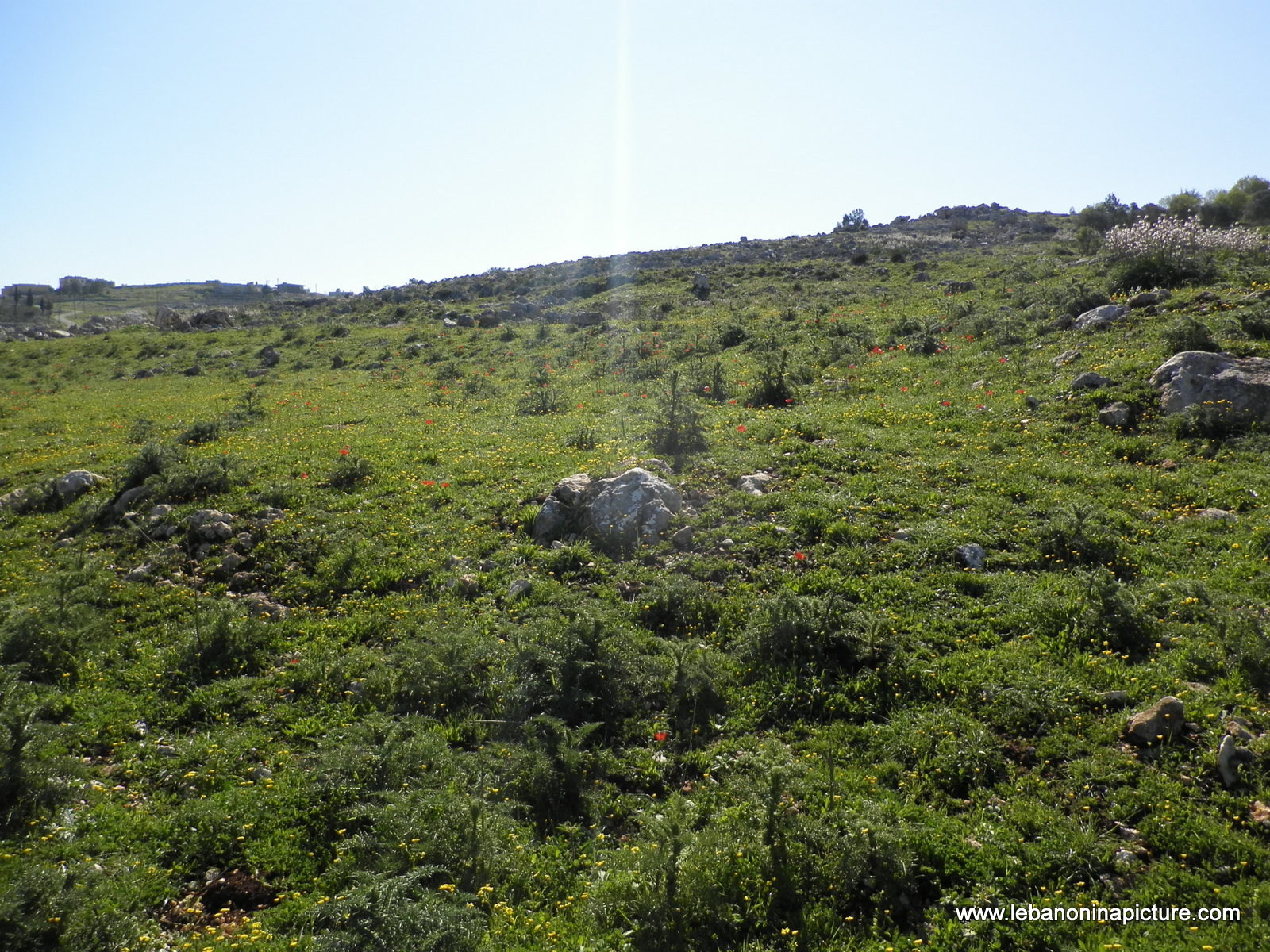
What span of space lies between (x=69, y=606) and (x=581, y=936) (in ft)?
29.8

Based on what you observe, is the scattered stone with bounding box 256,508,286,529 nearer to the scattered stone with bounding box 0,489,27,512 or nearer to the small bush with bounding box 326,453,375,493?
the small bush with bounding box 326,453,375,493

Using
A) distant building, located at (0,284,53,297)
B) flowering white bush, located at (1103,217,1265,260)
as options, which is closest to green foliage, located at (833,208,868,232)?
flowering white bush, located at (1103,217,1265,260)

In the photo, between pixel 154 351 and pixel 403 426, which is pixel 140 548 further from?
pixel 154 351

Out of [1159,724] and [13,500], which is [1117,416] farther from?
[13,500]

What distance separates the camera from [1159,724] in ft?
20.8

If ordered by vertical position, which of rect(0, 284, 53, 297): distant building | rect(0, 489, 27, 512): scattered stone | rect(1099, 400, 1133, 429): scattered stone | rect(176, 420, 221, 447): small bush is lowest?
rect(0, 489, 27, 512): scattered stone

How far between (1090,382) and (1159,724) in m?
10.7

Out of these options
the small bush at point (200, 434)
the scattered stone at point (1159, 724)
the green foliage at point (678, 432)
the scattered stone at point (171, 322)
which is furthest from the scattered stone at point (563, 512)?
the scattered stone at point (171, 322)

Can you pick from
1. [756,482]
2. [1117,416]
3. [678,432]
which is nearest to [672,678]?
[756,482]

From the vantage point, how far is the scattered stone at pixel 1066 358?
16.5 meters

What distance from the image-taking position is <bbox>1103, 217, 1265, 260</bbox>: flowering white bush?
72.1 feet

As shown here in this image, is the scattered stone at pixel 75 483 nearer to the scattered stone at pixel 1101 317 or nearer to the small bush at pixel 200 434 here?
the small bush at pixel 200 434

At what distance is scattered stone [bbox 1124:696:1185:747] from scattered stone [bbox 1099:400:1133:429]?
8.67 meters

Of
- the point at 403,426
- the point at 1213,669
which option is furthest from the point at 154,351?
the point at 1213,669
